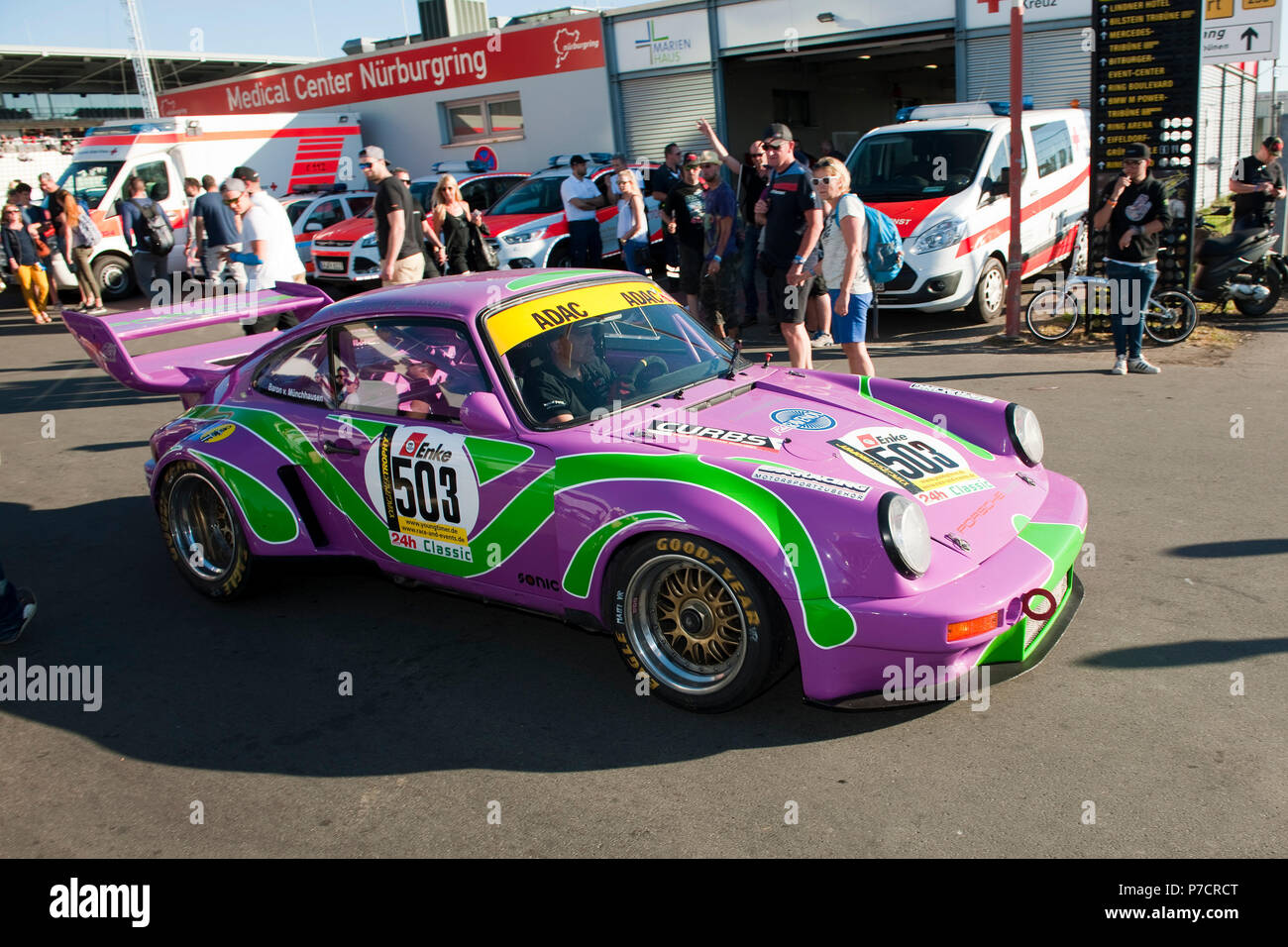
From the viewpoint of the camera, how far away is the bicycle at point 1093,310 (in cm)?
934

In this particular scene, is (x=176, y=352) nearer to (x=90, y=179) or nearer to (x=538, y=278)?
(x=538, y=278)

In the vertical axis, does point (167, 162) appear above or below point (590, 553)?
above

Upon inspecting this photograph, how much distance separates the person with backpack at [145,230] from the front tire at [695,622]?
13.1 m

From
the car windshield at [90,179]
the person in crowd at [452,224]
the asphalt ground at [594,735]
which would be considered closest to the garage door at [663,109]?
the car windshield at [90,179]

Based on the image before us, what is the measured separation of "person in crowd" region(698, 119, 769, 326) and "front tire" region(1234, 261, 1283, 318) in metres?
4.85

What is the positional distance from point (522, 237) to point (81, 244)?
25.2 ft

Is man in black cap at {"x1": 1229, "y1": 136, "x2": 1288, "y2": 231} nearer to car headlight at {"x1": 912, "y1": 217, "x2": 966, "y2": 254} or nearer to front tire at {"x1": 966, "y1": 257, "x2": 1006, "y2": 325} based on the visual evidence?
front tire at {"x1": 966, "y1": 257, "x2": 1006, "y2": 325}

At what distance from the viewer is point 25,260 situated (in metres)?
15.6

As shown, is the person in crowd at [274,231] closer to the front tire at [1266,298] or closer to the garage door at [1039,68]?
the front tire at [1266,298]

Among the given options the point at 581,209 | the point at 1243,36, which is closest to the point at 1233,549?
the point at 1243,36

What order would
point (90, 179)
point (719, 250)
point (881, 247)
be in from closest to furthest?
point (881, 247), point (719, 250), point (90, 179)

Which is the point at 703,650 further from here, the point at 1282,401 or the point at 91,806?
the point at 1282,401

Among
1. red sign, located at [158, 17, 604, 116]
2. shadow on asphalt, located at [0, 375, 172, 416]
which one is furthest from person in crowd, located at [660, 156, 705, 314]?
red sign, located at [158, 17, 604, 116]

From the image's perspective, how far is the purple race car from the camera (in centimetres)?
347
